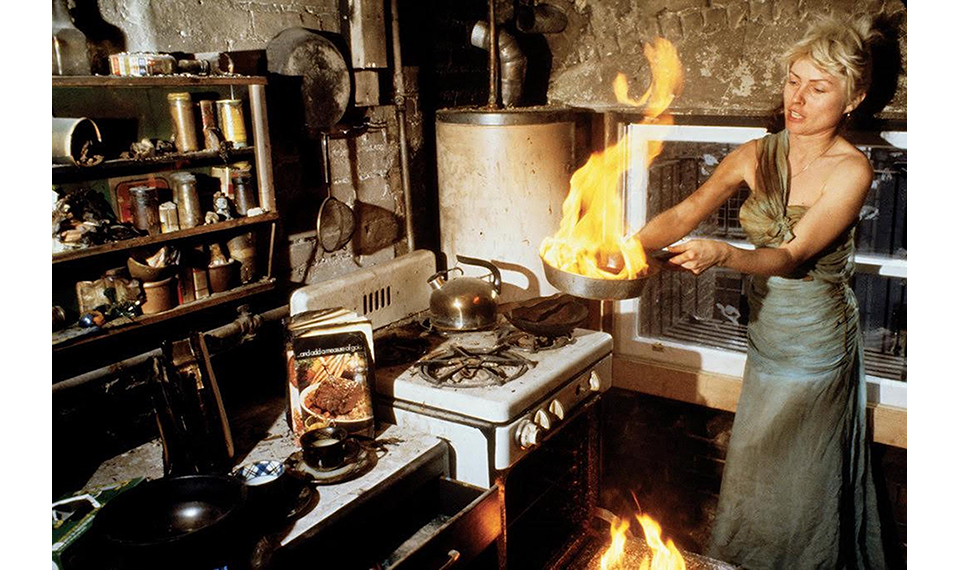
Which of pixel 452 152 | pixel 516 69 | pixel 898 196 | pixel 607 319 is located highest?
pixel 516 69

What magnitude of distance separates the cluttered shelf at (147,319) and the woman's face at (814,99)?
2283mm

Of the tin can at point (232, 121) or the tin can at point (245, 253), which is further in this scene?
the tin can at point (245, 253)

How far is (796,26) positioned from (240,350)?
2.87 meters

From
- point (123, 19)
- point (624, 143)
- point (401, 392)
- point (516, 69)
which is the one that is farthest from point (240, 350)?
point (624, 143)

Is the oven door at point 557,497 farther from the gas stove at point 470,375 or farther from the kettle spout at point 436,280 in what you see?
the kettle spout at point 436,280

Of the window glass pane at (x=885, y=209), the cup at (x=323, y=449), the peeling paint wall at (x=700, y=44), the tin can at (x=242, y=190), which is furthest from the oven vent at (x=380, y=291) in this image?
the window glass pane at (x=885, y=209)

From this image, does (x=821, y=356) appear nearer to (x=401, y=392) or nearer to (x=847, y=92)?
(x=847, y=92)

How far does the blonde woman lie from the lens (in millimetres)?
2672

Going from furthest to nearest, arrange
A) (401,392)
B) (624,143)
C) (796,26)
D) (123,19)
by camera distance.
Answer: (624,143) → (796,26) → (401,392) → (123,19)

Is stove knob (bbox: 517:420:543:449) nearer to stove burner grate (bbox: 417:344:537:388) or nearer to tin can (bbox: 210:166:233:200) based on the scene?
stove burner grate (bbox: 417:344:537:388)

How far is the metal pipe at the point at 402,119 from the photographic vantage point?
338 cm

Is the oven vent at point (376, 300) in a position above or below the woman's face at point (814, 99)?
below

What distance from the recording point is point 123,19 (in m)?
2.33

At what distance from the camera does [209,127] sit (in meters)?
2.49
